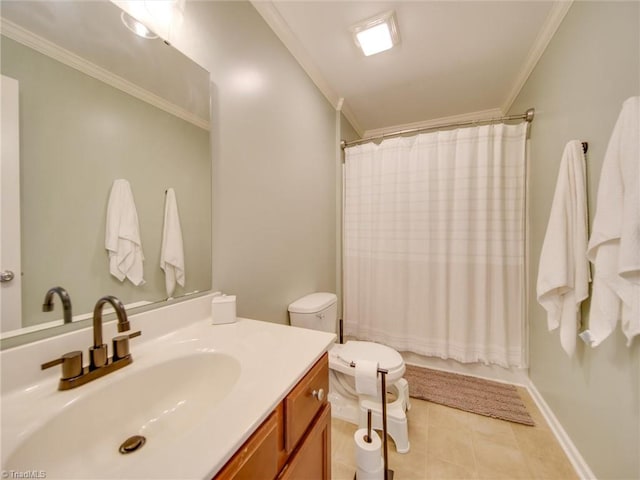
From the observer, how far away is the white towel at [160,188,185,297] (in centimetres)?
84

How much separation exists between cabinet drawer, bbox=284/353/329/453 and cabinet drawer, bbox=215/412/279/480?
48 mm

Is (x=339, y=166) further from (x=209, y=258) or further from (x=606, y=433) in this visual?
(x=606, y=433)

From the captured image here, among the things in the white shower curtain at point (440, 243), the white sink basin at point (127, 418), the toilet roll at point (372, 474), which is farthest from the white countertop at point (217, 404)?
the white shower curtain at point (440, 243)

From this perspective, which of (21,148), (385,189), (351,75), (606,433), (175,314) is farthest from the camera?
(385,189)

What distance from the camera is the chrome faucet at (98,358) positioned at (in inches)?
20.9

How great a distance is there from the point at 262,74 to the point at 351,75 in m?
0.88

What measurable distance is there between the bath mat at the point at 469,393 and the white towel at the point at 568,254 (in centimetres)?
73

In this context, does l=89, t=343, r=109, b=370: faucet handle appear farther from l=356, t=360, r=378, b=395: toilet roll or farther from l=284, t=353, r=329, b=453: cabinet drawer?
l=356, t=360, r=378, b=395: toilet roll

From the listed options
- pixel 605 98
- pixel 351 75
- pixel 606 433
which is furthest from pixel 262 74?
pixel 606 433

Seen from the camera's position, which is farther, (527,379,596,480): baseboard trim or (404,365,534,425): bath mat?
(404,365,534,425): bath mat

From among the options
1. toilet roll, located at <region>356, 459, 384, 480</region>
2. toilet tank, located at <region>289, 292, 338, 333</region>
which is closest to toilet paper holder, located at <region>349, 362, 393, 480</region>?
toilet roll, located at <region>356, 459, 384, 480</region>

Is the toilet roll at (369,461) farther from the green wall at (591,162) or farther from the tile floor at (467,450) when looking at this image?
the green wall at (591,162)

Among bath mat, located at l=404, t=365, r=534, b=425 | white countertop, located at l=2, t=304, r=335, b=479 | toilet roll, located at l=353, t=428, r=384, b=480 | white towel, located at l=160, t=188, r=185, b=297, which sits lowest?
bath mat, located at l=404, t=365, r=534, b=425

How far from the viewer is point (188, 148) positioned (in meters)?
0.92
